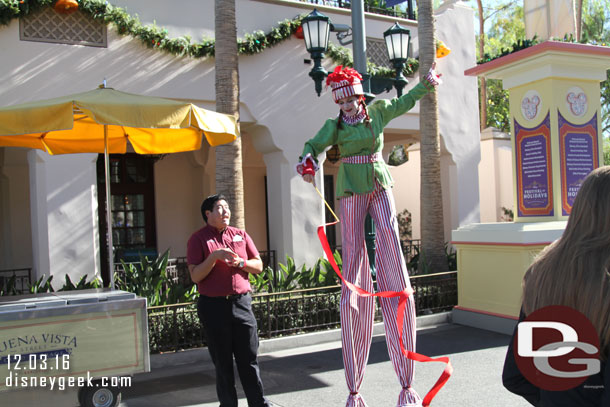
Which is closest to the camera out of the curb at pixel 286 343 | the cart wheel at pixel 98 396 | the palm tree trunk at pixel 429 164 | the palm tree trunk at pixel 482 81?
the cart wheel at pixel 98 396

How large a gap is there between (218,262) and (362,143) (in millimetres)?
1364

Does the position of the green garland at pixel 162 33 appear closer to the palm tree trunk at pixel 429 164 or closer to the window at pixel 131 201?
the palm tree trunk at pixel 429 164

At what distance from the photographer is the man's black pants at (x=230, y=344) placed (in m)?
4.11

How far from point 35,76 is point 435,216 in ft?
22.2

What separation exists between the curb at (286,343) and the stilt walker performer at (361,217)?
2.76 metres

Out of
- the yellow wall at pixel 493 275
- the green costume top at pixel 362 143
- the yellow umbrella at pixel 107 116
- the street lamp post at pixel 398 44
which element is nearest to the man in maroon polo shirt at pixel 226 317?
the green costume top at pixel 362 143

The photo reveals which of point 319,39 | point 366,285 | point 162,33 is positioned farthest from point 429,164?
point 366,285

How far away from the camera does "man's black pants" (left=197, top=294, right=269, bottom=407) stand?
4105 mm

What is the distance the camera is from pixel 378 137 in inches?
168

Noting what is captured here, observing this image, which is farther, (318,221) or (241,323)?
(318,221)

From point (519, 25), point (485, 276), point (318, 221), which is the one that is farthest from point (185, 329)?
point (519, 25)

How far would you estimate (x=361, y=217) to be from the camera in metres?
4.18

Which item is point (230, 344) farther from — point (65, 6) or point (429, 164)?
point (65, 6)

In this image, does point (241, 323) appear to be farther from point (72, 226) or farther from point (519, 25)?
point (519, 25)
